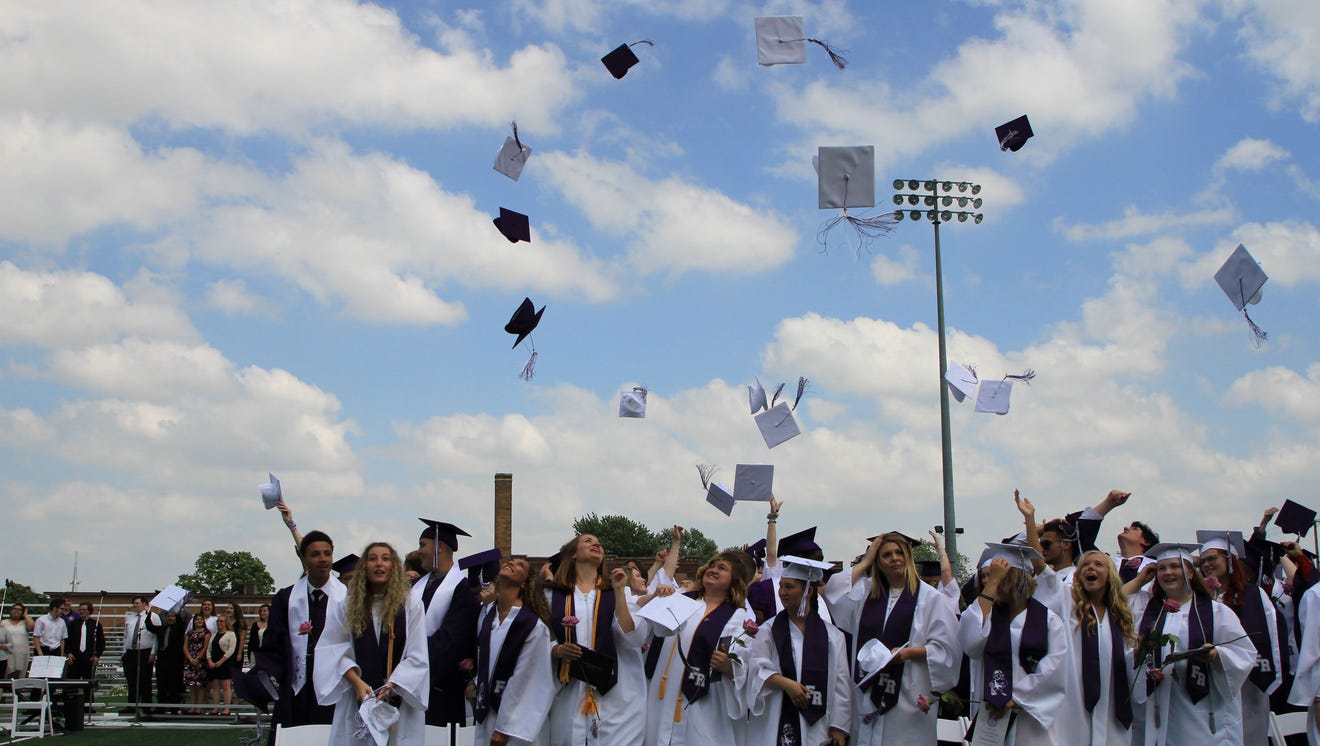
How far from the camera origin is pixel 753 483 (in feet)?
35.9

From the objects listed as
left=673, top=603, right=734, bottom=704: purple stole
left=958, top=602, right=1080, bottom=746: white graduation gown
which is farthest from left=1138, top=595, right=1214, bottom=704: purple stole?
left=673, top=603, right=734, bottom=704: purple stole

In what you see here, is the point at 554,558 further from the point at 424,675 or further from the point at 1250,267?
the point at 1250,267

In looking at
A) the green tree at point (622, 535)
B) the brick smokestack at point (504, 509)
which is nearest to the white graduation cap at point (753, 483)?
the brick smokestack at point (504, 509)

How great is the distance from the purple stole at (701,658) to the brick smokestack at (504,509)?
1466 inches

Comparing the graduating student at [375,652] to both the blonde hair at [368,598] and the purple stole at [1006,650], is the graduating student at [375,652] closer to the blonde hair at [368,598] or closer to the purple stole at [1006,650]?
the blonde hair at [368,598]

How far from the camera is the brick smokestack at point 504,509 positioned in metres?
43.8

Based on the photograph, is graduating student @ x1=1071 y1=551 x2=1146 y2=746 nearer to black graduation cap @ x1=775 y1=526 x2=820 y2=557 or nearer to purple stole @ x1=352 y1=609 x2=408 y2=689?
black graduation cap @ x1=775 y1=526 x2=820 y2=557

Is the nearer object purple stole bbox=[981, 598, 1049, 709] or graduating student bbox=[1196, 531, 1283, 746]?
purple stole bbox=[981, 598, 1049, 709]

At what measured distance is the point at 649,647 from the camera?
7230 millimetres

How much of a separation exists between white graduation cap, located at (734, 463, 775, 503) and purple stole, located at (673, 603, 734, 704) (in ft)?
13.0

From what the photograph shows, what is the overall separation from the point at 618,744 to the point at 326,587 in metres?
1.96

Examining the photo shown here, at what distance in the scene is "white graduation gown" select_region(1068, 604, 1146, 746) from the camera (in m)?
6.19

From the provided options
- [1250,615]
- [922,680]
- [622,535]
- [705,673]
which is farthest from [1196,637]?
[622,535]

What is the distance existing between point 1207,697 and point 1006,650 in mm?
1456
